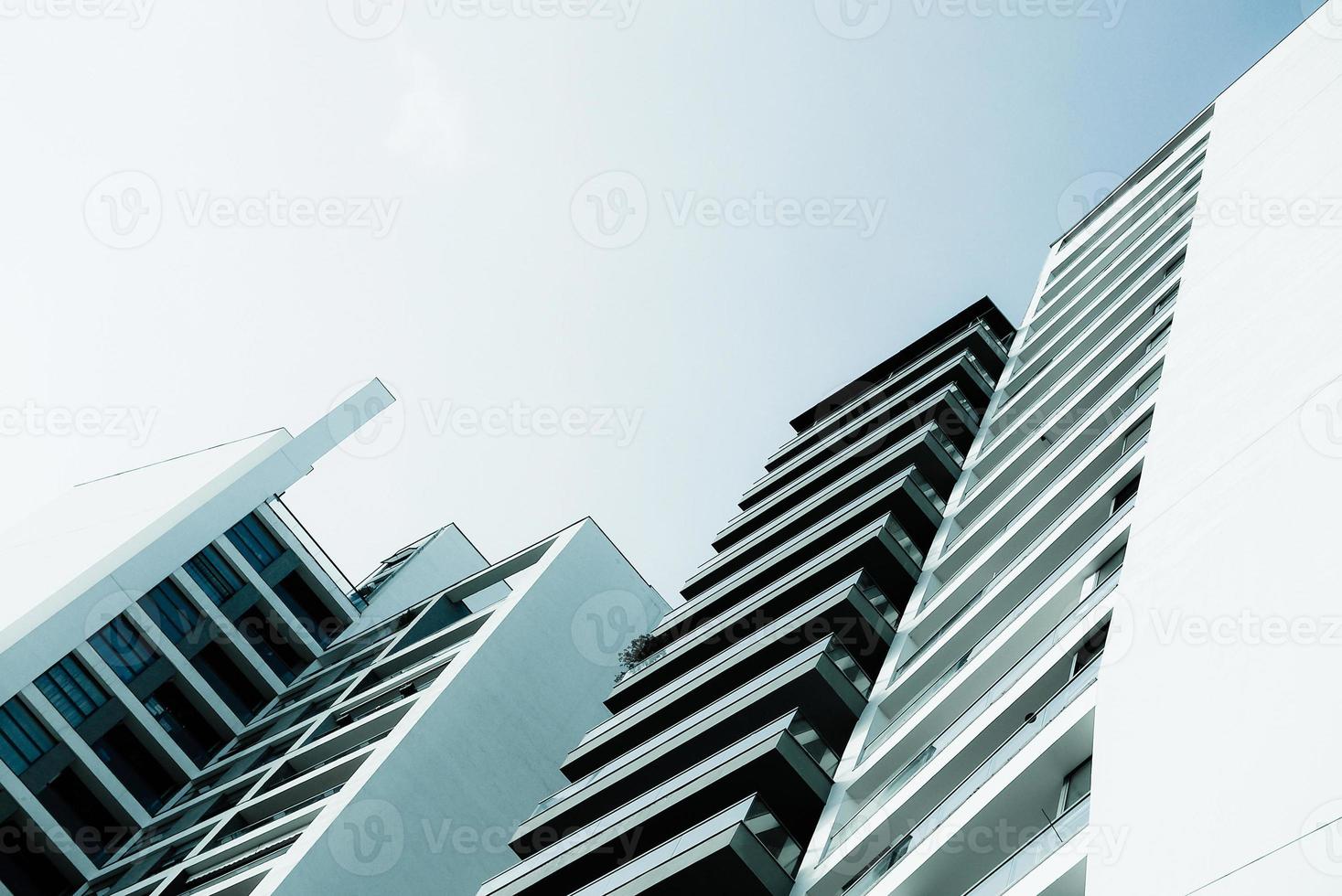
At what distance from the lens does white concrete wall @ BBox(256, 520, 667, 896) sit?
25.9 metres

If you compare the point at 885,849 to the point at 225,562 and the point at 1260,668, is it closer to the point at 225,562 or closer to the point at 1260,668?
the point at 1260,668

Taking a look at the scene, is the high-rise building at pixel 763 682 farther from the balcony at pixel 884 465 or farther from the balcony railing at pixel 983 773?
the balcony railing at pixel 983 773

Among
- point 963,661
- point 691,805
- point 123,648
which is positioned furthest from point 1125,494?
point 123,648

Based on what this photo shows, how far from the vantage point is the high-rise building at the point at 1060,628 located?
10.0 meters

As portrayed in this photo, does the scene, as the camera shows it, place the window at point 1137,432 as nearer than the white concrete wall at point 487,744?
Yes

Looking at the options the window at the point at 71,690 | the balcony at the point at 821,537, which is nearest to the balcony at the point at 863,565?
the balcony at the point at 821,537

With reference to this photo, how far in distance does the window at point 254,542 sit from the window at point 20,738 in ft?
31.7

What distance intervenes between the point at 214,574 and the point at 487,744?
12.7m

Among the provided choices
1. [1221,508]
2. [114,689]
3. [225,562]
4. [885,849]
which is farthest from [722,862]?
[225,562]

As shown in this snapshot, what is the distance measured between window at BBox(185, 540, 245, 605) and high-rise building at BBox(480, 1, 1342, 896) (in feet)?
54.8

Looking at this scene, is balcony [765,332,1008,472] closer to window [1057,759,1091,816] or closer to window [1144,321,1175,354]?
window [1144,321,1175,354]

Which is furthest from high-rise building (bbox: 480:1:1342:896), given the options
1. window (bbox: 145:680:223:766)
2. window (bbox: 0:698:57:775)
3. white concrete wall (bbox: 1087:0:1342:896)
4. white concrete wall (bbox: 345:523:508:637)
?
window (bbox: 145:680:223:766)

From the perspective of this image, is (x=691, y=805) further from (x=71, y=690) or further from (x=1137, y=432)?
(x=71, y=690)

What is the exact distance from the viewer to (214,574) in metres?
37.8
